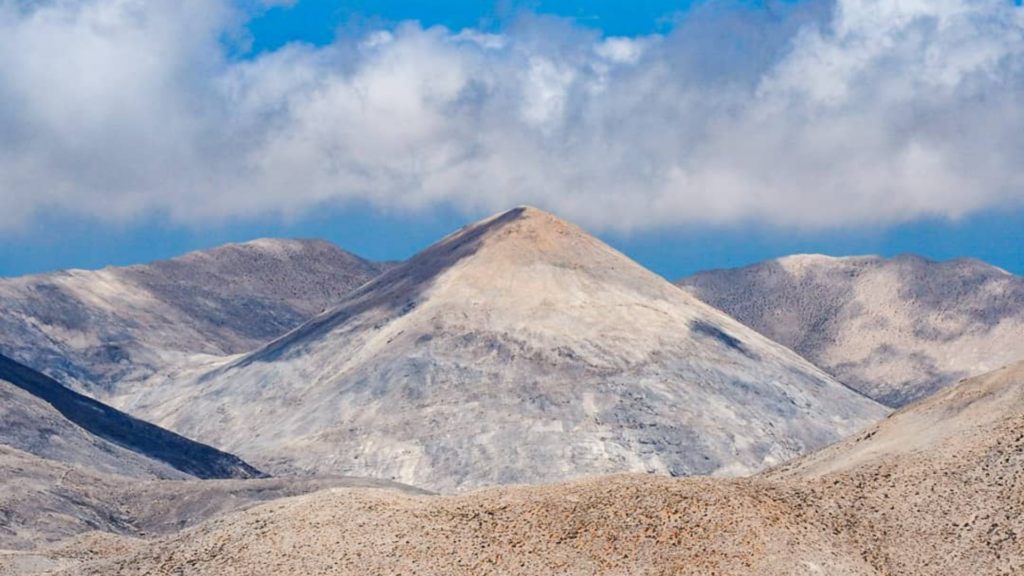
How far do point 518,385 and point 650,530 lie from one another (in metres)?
86.0

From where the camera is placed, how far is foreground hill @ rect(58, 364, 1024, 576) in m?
47.3

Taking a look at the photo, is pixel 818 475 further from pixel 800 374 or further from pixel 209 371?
pixel 209 371

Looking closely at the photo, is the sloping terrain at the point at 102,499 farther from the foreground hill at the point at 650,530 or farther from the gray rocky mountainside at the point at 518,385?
the foreground hill at the point at 650,530

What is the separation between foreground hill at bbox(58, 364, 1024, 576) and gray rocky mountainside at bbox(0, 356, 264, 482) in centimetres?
5632

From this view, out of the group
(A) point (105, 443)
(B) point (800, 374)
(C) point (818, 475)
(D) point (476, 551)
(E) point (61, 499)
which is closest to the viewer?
(D) point (476, 551)

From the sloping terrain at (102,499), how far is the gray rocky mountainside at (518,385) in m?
25.6

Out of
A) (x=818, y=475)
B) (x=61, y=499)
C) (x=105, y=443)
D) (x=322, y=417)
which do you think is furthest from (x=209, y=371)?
(x=818, y=475)

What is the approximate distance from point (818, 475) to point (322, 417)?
8298 cm

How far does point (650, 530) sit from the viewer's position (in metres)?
48.4

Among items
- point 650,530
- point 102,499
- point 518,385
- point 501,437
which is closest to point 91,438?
point 102,499

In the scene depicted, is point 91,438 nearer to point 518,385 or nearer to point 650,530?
point 518,385

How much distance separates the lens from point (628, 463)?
121812 mm

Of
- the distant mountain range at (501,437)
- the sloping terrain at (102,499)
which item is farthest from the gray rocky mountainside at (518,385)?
the sloping terrain at (102,499)

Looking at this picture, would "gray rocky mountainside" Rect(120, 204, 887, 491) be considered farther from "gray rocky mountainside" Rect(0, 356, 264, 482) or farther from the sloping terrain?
the sloping terrain
